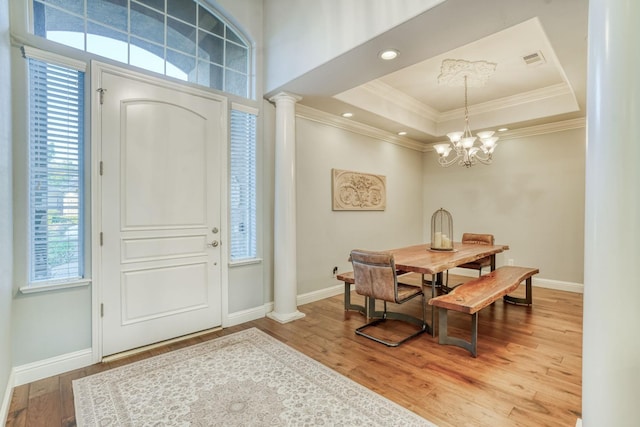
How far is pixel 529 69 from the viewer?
377cm

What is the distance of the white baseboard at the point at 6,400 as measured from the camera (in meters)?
1.77

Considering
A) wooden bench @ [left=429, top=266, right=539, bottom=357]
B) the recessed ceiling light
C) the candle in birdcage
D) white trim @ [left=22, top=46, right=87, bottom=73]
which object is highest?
the recessed ceiling light

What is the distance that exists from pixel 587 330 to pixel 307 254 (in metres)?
3.07

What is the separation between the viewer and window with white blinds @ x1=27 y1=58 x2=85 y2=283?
7.29 ft

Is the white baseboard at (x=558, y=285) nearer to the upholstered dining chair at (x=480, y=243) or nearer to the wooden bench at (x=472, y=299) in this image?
the upholstered dining chair at (x=480, y=243)

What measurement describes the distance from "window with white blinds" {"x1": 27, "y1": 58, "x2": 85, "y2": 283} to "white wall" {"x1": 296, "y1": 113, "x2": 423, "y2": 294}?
2.24m

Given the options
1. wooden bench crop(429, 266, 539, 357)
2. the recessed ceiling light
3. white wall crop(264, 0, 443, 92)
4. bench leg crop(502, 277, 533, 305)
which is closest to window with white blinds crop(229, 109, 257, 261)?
white wall crop(264, 0, 443, 92)

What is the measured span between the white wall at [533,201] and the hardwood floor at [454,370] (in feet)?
4.86

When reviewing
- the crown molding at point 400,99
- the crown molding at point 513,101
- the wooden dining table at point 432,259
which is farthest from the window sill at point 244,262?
the crown molding at point 513,101

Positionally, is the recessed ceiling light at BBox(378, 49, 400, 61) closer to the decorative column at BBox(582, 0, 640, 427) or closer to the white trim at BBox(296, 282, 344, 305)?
the decorative column at BBox(582, 0, 640, 427)

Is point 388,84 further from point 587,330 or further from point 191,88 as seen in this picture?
point 587,330

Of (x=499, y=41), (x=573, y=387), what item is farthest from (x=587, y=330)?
(x=499, y=41)

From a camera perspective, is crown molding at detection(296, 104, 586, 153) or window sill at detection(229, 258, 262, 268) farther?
crown molding at detection(296, 104, 586, 153)

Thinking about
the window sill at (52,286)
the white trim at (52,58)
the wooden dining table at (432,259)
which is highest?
the white trim at (52,58)
